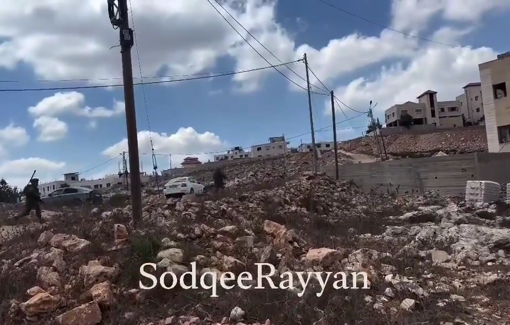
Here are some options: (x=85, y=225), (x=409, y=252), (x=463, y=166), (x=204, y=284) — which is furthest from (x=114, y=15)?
(x=463, y=166)

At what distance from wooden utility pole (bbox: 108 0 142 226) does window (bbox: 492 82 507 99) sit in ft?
85.7

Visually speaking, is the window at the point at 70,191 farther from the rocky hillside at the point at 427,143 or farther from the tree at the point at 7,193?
the rocky hillside at the point at 427,143

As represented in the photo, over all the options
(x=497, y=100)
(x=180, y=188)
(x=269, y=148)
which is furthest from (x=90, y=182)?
(x=497, y=100)

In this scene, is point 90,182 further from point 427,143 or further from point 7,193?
point 427,143

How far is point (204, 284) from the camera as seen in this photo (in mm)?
5168

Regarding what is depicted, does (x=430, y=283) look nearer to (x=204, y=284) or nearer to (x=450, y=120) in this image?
(x=204, y=284)

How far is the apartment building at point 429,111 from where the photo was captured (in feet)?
210

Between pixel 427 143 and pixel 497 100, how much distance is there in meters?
22.1

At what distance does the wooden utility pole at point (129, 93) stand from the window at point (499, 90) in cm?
2611

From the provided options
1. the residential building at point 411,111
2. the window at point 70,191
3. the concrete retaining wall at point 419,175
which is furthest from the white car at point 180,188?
the residential building at point 411,111

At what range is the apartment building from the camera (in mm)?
64062

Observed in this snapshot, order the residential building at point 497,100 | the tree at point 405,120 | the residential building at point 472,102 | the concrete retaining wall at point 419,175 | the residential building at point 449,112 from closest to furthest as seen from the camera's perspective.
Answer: the concrete retaining wall at point 419,175 → the residential building at point 497,100 → the tree at point 405,120 → the residential building at point 472,102 → the residential building at point 449,112

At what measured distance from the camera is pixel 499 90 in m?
27.8

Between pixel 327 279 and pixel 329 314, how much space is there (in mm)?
832
